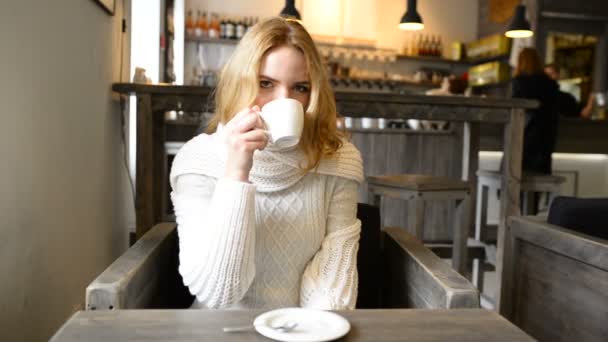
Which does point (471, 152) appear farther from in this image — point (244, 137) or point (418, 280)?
point (244, 137)

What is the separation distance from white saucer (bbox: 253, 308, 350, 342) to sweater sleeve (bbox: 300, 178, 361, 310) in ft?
1.21

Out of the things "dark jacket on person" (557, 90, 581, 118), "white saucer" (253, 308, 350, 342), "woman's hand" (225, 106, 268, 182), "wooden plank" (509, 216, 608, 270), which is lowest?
"wooden plank" (509, 216, 608, 270)

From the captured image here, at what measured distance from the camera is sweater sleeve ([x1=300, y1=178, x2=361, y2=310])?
1.11m

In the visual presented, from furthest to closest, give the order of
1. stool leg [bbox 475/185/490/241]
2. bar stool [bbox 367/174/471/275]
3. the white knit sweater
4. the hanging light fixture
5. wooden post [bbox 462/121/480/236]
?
1. the hanging light fixture
2. wooden post [bbox 462/121/480/236]
3. stool leg [bbox 475/185/490/241]
4. bar stool [bbox 367/174/471/275]
5. the white knit sweater

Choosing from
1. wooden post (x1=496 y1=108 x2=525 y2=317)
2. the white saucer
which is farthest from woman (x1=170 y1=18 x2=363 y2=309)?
wooden post (x1=496 y1=108 x2=525 y2=317)

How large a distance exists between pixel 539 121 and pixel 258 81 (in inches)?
138

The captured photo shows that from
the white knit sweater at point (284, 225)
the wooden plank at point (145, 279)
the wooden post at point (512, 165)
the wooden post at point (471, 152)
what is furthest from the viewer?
the wooden post at point (471, 152)

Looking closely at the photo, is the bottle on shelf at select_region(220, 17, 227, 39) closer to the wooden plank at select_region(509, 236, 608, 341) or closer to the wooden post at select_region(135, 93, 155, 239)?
the wooden post at select_region(135, 93, 155, 239)

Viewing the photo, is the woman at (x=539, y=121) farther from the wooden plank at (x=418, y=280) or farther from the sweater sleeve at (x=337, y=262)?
the sweater sleeve at (x=337, y=262)

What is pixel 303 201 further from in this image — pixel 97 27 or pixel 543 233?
pixel 97 27

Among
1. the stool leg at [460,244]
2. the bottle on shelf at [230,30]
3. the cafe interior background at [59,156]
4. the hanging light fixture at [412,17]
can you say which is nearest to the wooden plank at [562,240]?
the stool leg at [460,244]

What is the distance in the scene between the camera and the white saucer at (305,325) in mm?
645

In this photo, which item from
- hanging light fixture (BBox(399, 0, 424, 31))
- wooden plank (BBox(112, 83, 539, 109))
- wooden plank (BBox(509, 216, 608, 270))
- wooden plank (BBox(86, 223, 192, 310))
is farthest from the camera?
hanging light fixture (BBox(399, 0, 424, 31))

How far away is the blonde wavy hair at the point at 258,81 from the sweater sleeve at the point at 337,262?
11 centimetres
